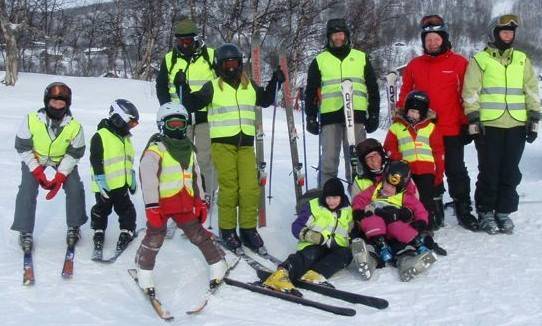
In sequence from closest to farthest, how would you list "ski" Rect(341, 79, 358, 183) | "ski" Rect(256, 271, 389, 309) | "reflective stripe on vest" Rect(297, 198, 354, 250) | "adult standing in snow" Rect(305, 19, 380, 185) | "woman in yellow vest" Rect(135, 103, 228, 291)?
"ski" Rect(256, 271, 389, 309) < "woman in yellow vest" Rect(135, 103, 228, 291) < "reflective stripe on vest" Rect(297, 198, 354, 250) < "ski" Rect(341, 79, 358, 183) < "adult standing in snow" Rect(305, 19, 380, 185)

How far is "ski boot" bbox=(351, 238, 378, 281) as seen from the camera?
4.22 m

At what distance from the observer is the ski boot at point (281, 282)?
4.00 metres

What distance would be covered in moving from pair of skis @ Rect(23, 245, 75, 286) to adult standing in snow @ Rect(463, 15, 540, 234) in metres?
3.55

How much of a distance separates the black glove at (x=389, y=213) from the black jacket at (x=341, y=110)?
1253 mm

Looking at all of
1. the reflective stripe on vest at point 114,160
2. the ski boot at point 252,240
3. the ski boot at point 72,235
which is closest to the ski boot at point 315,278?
the ski boot at point 252,240

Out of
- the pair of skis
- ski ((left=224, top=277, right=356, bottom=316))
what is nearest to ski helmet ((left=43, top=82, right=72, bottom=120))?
the pair of skis

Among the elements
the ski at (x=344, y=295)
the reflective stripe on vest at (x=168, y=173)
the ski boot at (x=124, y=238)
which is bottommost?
the ski at (x=344, y=295)

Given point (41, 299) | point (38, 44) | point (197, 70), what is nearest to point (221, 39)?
point (38, 44)

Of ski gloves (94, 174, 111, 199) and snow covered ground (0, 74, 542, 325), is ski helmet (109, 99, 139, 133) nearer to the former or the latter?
ski gloves (94, 174, 111, 199)

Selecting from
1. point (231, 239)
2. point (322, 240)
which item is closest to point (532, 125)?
point (322, 240)

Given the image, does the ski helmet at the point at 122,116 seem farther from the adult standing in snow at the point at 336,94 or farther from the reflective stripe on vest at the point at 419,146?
the reflective stripe on vest at the point at 419,146

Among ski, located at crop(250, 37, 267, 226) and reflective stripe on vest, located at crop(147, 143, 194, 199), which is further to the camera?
ski, located at crop(250, 37, 267, 226)

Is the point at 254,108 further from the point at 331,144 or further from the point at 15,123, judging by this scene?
the point at 15,123

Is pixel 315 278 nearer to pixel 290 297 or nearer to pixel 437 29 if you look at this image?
pixel 290 297
